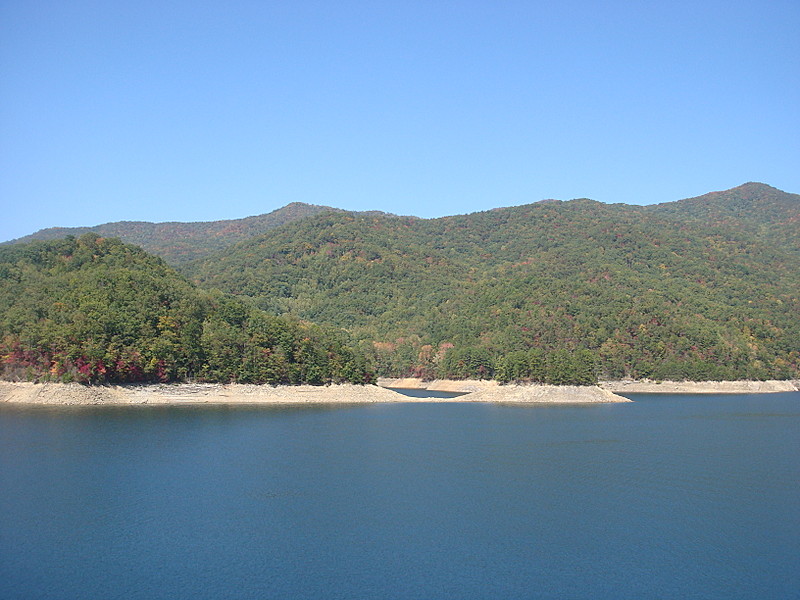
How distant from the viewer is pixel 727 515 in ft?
108

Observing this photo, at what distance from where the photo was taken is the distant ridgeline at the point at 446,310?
8031cm

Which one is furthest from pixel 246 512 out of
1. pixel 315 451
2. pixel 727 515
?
pixel 727 515

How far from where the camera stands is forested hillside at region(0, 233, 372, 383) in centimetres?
7375

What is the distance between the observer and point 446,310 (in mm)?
157250

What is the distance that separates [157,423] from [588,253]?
13473 centimetres

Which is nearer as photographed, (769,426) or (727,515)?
(727,515)

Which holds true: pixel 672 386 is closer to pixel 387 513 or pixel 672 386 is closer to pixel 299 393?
pixel 299 393

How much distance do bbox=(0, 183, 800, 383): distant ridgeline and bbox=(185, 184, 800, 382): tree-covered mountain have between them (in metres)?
0.39

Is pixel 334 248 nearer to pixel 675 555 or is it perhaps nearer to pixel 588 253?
pixel 588 253

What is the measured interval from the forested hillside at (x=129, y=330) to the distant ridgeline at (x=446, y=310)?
23 cm

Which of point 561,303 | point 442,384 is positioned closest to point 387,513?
point 442,384

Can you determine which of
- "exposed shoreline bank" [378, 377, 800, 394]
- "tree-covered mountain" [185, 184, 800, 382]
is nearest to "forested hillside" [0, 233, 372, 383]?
"exposed shoreline bank" [378, 377, 800, 394]

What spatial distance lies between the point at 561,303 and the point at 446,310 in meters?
29.0

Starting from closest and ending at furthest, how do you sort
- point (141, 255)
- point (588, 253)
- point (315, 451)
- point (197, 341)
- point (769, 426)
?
point (315, 451) → point (769, 426) → point (197, 341) → point (141, 255) → point (588, 253)
